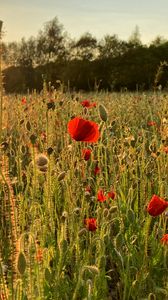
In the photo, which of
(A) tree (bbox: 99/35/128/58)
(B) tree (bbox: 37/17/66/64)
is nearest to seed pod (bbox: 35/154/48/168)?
(A) tree (bbox: 99/35/128/58)

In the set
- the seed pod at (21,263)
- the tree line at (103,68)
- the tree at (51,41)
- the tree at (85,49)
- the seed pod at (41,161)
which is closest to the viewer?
the seed pod at (21,263)

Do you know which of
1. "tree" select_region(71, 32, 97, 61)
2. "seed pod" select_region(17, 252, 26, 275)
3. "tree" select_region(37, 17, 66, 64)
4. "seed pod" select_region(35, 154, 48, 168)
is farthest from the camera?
"tree" select_region(37, 17, 66, 64)

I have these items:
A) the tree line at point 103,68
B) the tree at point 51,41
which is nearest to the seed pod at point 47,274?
the tree line at point 103,68

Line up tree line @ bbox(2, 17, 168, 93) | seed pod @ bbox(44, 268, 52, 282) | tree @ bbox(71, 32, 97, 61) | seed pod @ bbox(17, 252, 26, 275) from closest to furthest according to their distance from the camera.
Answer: seed pod @ bbox(17, 252, 26, 275) → seed pod @ bbox(44, 268, 52, 282) → tree line @ bbox(2, 17, 168, 93) → tree @ bbox(71, 32, 97, 61)

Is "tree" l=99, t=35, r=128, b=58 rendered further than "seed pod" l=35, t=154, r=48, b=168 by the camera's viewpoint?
Yes

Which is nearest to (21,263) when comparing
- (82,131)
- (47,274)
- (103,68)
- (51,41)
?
(47,274)

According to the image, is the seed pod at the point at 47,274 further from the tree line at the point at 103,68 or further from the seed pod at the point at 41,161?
the tree line at the point at 103,68

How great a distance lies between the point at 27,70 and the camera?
32.1 metres

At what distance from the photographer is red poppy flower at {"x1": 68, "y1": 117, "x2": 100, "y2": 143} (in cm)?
207

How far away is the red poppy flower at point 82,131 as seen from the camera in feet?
6.78

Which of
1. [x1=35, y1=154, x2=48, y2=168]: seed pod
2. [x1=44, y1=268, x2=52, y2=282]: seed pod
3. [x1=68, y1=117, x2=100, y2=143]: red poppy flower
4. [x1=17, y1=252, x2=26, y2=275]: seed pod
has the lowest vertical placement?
[x1=44, y1=268, x2=52, y2=282]: seed pod

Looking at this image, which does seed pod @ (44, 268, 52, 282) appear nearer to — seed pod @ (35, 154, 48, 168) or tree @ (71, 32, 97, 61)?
seed pod @ (35, 154, 48, 168)

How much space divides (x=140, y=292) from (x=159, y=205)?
15.4 inches

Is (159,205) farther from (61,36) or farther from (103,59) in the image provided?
Result: (61,36)
